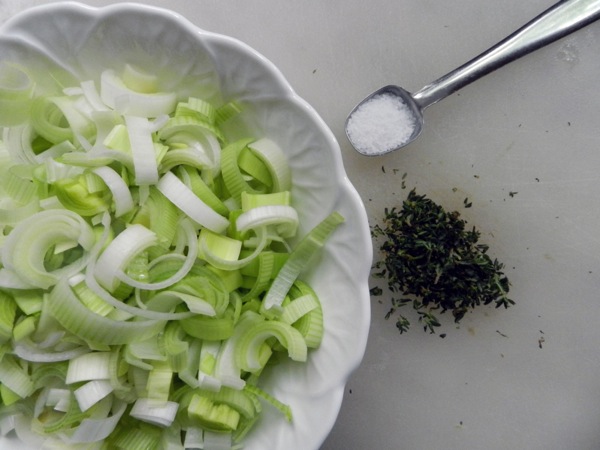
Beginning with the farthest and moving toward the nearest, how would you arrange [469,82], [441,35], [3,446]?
[441,35], [469,82], [3,446]

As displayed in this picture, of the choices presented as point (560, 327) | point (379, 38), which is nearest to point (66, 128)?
point (379, 38)

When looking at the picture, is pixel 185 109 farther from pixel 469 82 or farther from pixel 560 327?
pixel 560 327

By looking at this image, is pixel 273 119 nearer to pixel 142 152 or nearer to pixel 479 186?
pixel 142 152

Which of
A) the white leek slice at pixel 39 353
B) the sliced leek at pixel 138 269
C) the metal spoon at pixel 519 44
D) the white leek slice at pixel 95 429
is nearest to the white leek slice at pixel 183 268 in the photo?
the sliced leek at pixel 138 269

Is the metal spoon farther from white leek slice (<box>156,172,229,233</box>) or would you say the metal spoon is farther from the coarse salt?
white leek slice (<box>156,172,229,233</box>)

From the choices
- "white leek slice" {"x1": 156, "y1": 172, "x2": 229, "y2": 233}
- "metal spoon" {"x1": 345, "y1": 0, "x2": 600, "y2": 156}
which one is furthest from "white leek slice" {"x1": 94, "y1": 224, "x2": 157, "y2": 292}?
"metal spoon" {"x1": 345, "y1": 0, "x2": 600, "y2": 156}

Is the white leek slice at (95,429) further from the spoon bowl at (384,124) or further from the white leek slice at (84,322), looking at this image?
the spoon bowl at (384,124)
